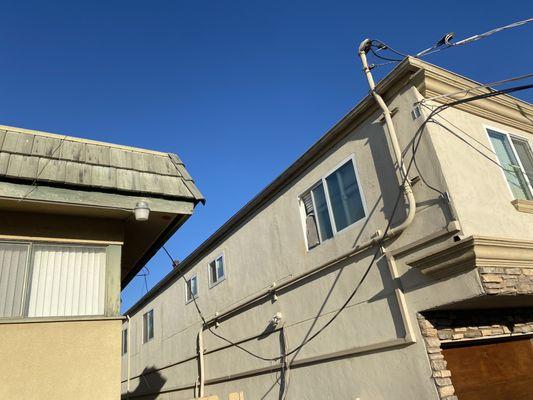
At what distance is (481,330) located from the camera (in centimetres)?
674

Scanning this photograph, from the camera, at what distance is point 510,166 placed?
7.60 m

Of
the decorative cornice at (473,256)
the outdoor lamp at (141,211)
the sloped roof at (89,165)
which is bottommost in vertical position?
the decorative cornice at (473,256)

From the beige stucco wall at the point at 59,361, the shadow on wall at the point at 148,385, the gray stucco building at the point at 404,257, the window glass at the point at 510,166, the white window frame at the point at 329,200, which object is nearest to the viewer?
the beige stucco wall at the point at 59,361

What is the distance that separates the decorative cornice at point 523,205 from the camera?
6.94 metres

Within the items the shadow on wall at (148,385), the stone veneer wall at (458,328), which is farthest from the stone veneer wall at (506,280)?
the shadow on wall at (148,385)

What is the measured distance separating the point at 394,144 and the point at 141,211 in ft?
14.4

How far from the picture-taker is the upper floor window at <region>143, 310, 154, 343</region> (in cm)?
1725

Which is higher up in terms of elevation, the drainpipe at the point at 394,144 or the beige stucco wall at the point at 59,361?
the drainpipe at the point at 394,144

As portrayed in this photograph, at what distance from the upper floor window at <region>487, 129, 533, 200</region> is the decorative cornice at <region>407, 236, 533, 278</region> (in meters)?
1.53

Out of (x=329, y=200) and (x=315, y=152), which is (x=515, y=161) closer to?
(x=329, y=200)

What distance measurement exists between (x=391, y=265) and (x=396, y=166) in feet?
5.51

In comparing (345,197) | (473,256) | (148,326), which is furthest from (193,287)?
(473,256)

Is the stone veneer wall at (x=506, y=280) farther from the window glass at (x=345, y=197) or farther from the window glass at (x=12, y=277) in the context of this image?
the window glass at (x=12, y=277)

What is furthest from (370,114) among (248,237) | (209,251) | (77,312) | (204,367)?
(204,367)
